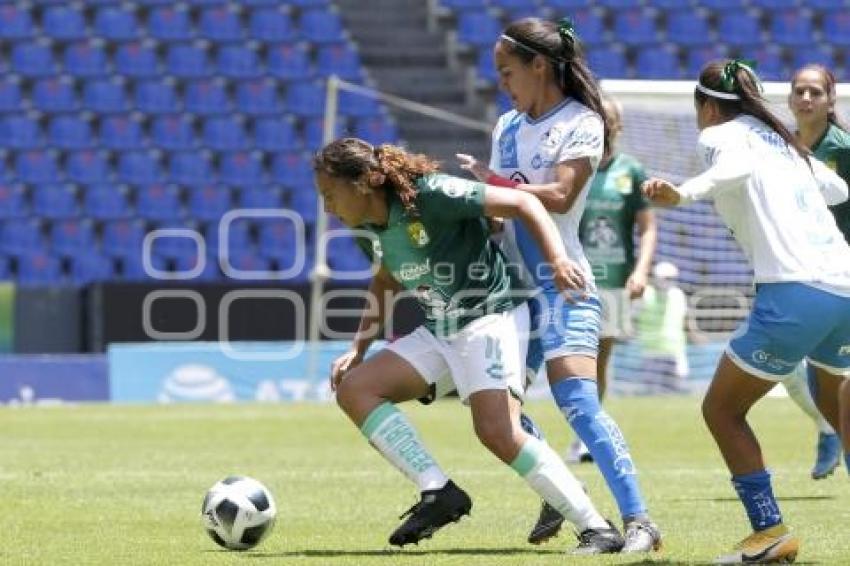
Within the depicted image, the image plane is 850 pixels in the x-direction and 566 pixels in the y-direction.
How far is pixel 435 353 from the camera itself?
7.44 m

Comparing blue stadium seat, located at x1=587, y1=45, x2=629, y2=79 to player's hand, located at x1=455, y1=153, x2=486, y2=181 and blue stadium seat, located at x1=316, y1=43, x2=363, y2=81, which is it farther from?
player's hand, located at x1=455, y1=153, x2=486, y2=181

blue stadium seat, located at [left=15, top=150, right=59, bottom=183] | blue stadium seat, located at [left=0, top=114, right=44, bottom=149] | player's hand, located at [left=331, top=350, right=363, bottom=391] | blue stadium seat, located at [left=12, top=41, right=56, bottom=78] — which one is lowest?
blue stadium seat, located at [left=15, top=150, right=59, bottom=183]

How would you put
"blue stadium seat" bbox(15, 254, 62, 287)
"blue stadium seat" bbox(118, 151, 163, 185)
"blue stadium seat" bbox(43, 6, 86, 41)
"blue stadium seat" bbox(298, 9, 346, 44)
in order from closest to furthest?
"blue stadium seat" bbox(15, 254, 62, 287)
"blue stadium seat" bbox(118, 151, 163, 185)
"blue stadium seat" bbox(43, 6, 86, 41)
"blue stadium seat" bbox(298, 9, 346, 44)

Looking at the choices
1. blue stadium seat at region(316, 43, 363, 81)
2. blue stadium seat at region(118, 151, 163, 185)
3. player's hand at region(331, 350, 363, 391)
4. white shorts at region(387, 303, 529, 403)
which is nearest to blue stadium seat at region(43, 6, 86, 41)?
blue stadium seat at region(118, 151, 163, 185)

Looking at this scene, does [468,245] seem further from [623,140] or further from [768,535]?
[623,140]

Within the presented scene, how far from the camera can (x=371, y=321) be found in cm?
803

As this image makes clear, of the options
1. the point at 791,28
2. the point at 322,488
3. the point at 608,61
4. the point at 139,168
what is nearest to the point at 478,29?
the point at 608,61

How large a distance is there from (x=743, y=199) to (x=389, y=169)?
4.53 ft

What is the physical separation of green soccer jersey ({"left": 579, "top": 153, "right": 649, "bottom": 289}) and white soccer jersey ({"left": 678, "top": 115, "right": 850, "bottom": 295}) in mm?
5584

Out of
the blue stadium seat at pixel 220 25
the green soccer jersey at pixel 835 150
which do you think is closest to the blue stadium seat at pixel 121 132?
the blue stadium seat at pixel 220 25

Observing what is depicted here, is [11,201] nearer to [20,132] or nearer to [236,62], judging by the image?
[20,132]

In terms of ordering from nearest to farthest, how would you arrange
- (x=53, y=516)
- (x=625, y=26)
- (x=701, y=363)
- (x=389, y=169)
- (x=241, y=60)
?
(x=389, y=169)
(x=53, y=516)
(x=701, y=363)
(x=241, y=60)
(x=625, y=26)

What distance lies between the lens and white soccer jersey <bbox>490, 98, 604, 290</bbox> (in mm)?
7508

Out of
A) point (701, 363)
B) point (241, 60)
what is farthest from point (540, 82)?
point (241, 60)
